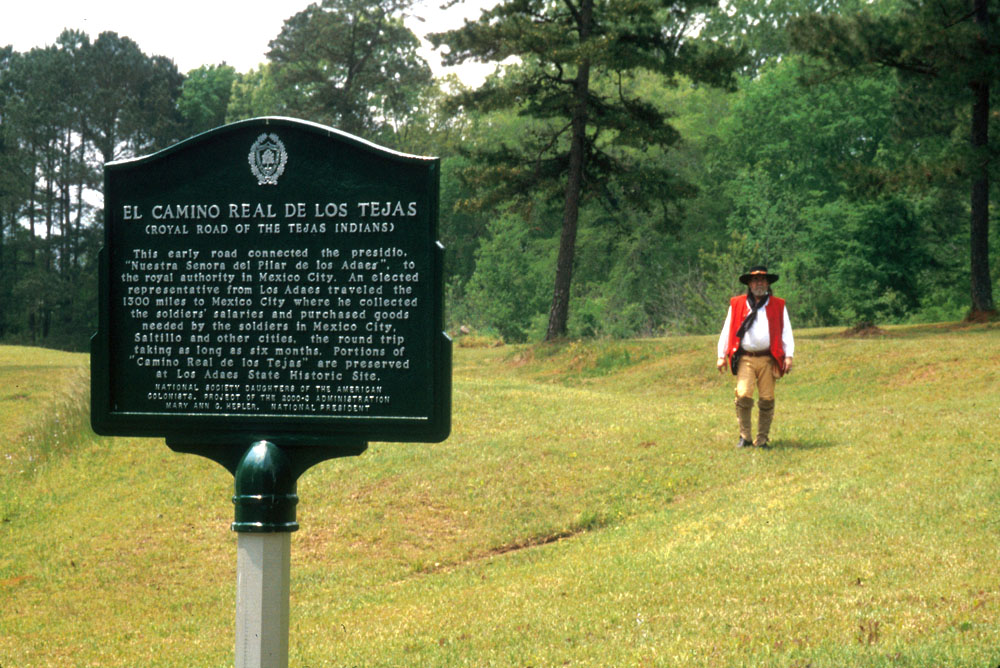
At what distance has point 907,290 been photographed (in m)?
29.4

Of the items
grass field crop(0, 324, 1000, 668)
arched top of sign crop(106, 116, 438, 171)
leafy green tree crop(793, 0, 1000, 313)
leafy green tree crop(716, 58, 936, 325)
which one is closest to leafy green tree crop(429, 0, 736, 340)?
leafy green tree crop(793, 0, 1000, 313)

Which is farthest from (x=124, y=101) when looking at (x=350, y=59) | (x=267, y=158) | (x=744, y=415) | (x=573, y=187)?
(x=267, y=158)

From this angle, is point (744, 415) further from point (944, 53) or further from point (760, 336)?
point (944, 53)

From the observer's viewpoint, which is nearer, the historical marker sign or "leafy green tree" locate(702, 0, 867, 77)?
the historical marker sign

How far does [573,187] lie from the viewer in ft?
103

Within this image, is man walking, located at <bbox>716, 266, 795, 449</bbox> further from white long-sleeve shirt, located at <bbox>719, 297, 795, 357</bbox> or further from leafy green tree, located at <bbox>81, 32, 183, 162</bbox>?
leafy green tree, located at <bbox>81, 32, 183, 162</bbox>

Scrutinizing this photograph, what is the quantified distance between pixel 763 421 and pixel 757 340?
1.20 m

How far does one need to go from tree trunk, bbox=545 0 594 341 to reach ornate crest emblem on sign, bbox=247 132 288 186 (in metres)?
25.4

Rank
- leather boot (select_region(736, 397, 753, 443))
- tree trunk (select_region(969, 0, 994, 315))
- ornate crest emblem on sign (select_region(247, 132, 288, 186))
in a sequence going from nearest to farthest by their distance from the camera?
ornate crest emblem on sign (select_region(247, 132, 288, 186)), leather boot (select_region(736, 397, 753, 443)), tree trunk (select_region(969, 0, 994, 315))

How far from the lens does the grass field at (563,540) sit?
6945mm

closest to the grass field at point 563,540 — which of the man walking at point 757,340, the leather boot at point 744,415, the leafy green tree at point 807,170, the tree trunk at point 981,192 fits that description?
the leather boot at point 744,415

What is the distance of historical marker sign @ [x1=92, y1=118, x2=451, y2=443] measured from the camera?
5227mm

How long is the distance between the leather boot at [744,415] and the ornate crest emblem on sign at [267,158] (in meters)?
9.16

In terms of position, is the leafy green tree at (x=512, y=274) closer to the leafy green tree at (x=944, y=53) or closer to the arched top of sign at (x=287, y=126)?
the leafy green tree at (x=944, y=53)
